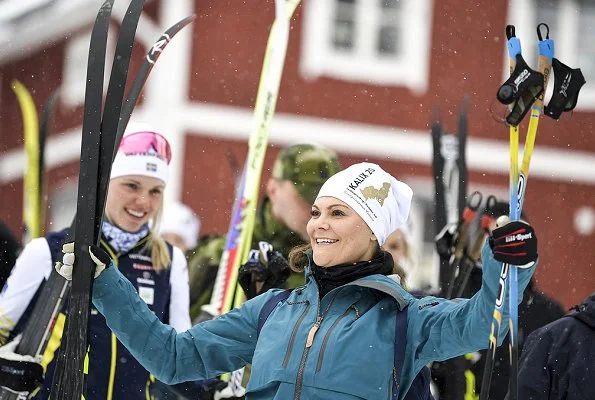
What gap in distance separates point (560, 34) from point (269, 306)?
51.7ft

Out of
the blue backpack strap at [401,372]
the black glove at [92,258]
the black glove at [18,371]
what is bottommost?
the black glove at [18,371]

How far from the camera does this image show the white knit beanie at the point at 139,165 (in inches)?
196

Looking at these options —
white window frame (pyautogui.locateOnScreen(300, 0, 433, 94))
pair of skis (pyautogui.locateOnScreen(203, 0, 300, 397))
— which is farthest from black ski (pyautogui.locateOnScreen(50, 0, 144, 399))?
white window frame (pyautogui.locateOnScreen(300, 0, 433, 94))

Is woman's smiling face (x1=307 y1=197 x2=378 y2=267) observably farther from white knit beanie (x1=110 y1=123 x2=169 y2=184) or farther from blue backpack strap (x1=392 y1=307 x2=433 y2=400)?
white knit beanie (x1=110 y1=123 x2=169 y2=184)

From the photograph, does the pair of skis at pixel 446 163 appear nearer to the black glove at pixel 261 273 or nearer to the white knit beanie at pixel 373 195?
the black glove at pixel 261 273

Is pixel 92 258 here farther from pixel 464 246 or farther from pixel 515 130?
pixel 464 246

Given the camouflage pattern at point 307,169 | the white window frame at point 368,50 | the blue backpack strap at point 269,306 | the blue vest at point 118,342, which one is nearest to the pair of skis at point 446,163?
the camouflage pattern at point 307,169

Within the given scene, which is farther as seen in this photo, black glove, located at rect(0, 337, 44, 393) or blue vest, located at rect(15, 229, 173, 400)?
blue vest, located at rect(15, 229, 173, 400)

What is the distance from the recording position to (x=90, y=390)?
15.5 feet

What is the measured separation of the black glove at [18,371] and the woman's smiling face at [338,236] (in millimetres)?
1442

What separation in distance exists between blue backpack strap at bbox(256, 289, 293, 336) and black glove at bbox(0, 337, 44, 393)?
1.20m

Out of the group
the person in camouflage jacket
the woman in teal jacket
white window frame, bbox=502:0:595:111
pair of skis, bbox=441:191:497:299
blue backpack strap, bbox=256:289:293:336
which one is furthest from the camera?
white window frame, bbox=502:0:595:111

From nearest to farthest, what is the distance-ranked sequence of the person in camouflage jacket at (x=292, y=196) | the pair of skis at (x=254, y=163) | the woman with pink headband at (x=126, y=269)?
the woman with pink headband at (x=126, y=269), the person in camouflage jacket at (x=292, y=196), the pair of skis at (x=254, y=163)

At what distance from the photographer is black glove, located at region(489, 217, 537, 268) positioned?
309 cm
